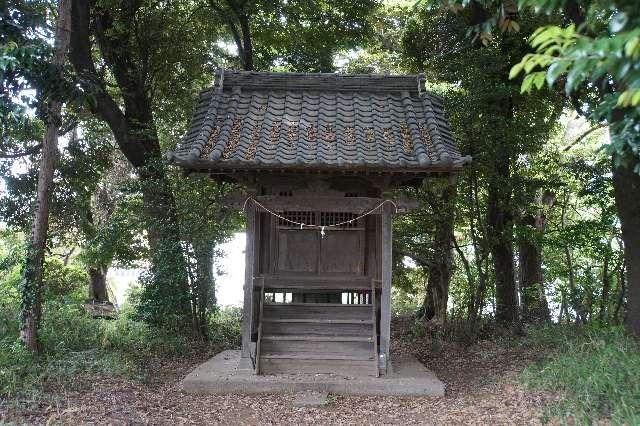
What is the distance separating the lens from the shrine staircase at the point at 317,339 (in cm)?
831

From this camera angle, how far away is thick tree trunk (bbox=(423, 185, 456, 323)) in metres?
11.3

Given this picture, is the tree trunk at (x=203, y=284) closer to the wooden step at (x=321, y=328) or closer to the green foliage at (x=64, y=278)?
the wooden step at (x=321, y=328)

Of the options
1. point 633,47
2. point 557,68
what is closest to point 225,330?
point 557,68

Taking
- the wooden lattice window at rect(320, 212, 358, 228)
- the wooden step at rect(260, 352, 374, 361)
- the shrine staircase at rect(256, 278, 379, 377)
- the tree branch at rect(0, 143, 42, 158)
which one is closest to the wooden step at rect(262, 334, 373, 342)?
the shrine staircase at rect(256, 278, 379, 377)

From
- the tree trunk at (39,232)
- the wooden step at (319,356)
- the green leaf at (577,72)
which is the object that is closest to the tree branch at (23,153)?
the tree trunk at (39,232)

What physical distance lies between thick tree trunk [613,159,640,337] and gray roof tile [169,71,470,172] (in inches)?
96.2

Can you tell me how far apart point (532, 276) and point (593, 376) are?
7.33 metres

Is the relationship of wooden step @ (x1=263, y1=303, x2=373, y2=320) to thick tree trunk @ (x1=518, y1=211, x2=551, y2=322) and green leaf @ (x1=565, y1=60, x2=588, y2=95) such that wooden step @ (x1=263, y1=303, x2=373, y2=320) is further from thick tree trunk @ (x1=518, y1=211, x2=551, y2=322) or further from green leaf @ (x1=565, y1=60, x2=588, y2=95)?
green leaf @ (x1=565, y1=60, x2=588, y2=95)

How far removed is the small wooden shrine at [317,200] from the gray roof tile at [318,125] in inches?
1.2

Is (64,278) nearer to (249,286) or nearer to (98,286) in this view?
(98,286)

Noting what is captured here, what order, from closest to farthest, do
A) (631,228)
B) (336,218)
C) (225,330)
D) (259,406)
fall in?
(259,406) < (631,228) < (336,218) < (225,330)

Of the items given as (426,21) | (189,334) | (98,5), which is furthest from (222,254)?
(426,21)

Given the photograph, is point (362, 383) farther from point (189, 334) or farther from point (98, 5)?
point (98, 5)

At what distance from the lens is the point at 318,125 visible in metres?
8.61
